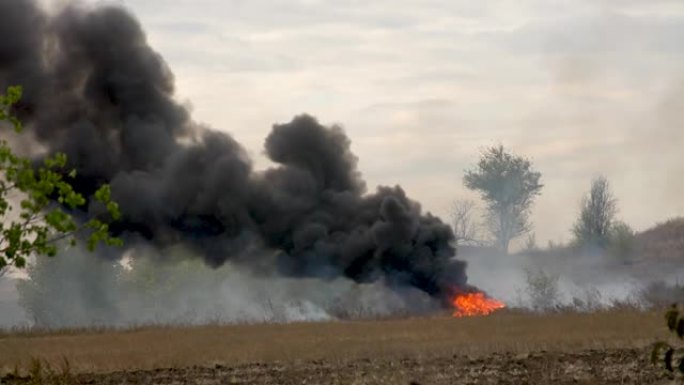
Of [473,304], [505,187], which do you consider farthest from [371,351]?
[505,187]

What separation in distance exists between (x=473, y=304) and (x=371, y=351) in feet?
77.1

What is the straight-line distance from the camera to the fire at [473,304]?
200 ft

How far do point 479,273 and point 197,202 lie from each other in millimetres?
35667

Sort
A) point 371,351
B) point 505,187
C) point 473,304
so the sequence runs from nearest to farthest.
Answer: point 371,351, point 473,304, point 505,187

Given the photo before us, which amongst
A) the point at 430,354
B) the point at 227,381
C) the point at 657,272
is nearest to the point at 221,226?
the point at 430,354

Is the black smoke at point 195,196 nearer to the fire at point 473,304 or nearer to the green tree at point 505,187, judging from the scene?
the fire at point 473,304

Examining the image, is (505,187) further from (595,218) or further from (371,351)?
(371,351)

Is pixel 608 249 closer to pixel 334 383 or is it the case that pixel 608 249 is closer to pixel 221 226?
pixel 221 226

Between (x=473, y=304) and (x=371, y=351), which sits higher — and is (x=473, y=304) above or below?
above

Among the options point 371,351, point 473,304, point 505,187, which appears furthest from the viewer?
point 505,187

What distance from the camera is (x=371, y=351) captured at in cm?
3944

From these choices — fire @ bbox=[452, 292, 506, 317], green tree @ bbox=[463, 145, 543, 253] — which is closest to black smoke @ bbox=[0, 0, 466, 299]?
fire @ bbox=[452, 292, 506, 317]

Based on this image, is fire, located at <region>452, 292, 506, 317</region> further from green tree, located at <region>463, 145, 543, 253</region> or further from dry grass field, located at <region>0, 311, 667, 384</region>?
green tree, located at <region>463, 145, 543, 253</region>

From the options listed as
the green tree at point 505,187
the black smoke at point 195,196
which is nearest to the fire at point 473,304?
the black smoke at point 195,196
